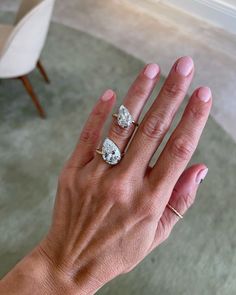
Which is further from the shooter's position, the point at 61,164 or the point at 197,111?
the point at 61,164

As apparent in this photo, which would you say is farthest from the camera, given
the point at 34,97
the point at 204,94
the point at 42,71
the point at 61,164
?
the point at 42,71

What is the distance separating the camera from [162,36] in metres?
2.53

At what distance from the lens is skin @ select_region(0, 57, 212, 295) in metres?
0.73

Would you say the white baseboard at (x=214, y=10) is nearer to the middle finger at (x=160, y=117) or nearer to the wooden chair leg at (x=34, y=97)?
the wooden chair leg at (x=34, y=97)

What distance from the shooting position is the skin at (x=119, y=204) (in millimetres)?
733

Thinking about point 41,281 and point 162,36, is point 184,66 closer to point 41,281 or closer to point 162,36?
point 41,281

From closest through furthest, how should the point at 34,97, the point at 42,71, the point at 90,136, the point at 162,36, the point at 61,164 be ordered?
the point at 90,136
the point at 61,164
the point at 34,97
the point at 42,71
the point at 162,36

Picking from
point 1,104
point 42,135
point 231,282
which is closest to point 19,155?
point 42,135

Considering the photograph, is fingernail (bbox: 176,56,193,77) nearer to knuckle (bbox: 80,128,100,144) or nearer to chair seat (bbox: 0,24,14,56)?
knuckle (bbox: 80,128,100,144)

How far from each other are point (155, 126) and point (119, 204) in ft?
0.56

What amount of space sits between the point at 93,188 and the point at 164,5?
7.42 feet

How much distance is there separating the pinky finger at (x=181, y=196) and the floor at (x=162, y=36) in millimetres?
1339

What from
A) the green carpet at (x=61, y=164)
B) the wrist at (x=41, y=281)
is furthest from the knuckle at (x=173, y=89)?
the green carpet at (x=61, y=164)

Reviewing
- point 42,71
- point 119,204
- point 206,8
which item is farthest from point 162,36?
point 119,204
